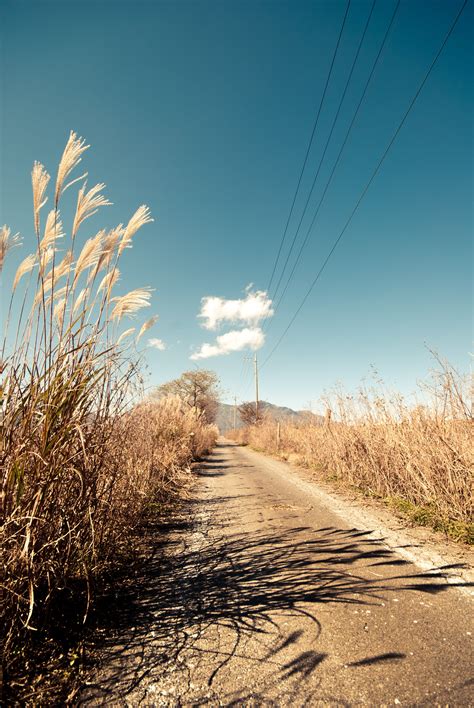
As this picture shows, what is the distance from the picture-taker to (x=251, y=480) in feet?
23.4

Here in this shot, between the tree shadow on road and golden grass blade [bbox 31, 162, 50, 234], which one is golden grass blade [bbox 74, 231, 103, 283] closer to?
golden grass blade [bbox 31, 162, 50, 234]

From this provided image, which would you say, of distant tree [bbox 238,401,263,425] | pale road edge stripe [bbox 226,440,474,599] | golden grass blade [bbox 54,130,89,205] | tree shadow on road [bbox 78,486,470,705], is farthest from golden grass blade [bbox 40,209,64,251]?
distant tree [bbox 238,401,263,425]

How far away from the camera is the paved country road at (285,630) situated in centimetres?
131

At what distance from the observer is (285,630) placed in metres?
1.69

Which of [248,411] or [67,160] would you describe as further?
[248,411]

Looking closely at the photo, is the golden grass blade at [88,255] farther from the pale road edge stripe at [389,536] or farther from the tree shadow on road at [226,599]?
the pale road edge stripe at [389,536]

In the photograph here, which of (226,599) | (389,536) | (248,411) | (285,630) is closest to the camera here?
(285,630)

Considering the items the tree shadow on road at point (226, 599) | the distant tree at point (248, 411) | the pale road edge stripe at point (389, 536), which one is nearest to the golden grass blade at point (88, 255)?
the tree shadow on road at point (226, 599)

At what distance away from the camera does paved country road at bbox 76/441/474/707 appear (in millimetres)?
1312

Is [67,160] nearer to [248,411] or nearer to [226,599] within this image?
[226,599]

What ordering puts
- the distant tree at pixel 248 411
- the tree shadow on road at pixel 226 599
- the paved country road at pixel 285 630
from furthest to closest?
the distant tree at pixel 248 411 < the tree shadow on road at pixel 226 599 < the paved country road at pixel 285 630

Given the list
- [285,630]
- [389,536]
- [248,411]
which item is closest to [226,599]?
[285,630]

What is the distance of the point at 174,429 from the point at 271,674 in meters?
6.45

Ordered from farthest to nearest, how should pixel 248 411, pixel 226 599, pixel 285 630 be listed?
pixel 248 411 < pixel 226 599 < pixel 285 630
